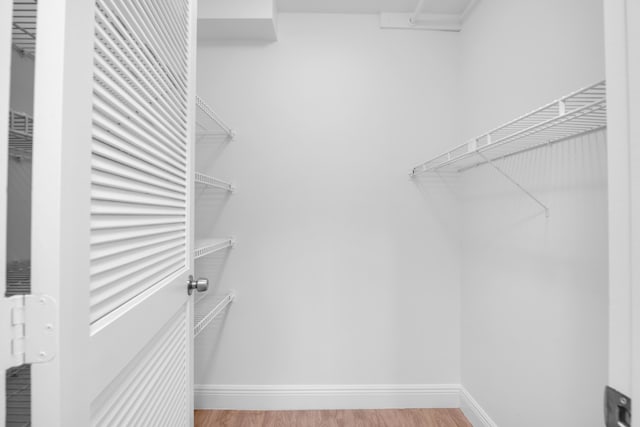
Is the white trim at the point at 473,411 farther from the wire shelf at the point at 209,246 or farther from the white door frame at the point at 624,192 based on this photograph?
the wire shelf at the point at 209,246

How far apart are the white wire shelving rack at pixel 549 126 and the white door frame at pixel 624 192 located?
152 millimetres

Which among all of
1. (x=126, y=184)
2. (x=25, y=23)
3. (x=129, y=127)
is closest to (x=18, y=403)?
(x=126, y=184)

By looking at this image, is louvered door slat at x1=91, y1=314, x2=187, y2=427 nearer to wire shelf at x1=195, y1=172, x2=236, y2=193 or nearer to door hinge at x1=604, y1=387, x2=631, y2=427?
wire shelf at x1=195, y1=172, x2=236, y2=193

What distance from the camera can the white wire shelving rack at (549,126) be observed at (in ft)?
2.29

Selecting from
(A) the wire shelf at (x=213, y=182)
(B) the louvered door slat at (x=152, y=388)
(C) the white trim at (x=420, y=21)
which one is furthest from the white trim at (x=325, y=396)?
(C) the white trim at (x=420, y=21)

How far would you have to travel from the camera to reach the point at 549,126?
774mm

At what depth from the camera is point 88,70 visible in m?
0.46

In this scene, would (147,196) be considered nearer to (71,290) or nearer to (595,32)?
(71,290)

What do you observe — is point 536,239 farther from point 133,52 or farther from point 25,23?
point 25,23

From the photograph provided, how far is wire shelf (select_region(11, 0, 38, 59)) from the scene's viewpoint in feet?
1.39

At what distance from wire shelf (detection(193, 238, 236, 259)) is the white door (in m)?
0.30

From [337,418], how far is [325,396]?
0.42ft

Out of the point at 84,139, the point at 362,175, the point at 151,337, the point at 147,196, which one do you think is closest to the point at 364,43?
the point at 362,175

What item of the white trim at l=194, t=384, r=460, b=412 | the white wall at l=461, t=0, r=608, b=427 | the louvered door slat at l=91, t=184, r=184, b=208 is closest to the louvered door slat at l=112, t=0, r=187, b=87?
the louvered door slat at l=91, t=184, r=184, b=208
